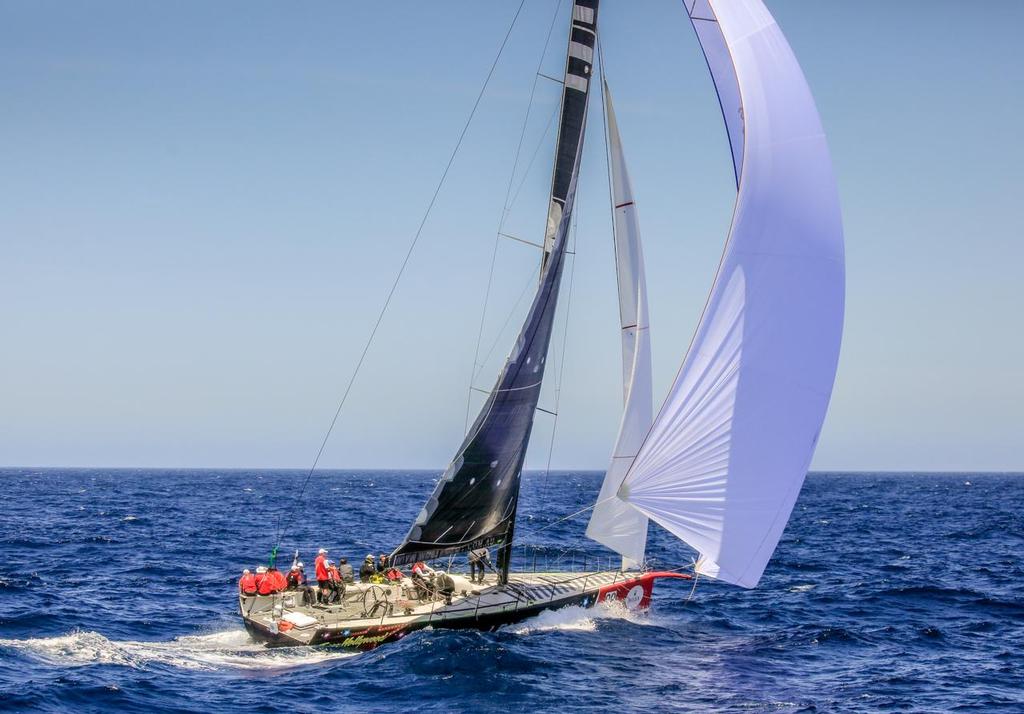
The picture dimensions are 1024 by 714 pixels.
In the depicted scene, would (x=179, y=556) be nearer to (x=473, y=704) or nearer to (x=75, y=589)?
(x=75, y=589)

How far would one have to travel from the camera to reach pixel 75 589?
1139 inches

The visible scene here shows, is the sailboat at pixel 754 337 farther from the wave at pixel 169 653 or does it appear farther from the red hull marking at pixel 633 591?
the wave at pixel 169 653

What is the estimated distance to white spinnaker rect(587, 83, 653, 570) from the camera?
2492 cm

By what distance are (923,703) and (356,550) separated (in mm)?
24323

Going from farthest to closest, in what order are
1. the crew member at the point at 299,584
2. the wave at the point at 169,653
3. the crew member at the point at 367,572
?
the crew member at the point at 367,572, the crew member at the point at 299,584, the wave at the point at 169,653

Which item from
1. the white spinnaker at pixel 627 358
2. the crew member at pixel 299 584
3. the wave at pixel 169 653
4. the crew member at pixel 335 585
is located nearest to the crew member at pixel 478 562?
the white spinnaker at pixel 627 358

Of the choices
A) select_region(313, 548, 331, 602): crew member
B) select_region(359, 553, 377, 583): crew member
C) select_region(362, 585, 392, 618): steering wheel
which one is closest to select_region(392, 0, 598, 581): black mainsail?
select_region(362, 585, 392, 618): steering wheel

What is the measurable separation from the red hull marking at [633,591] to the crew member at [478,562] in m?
2.98

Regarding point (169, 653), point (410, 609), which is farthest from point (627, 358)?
point (169, 653)

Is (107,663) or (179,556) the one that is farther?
(179,556)

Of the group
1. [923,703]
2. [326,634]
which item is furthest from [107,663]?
[923,703]

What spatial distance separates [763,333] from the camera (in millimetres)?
18391

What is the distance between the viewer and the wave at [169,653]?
801 inches

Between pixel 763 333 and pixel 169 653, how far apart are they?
13.8m
